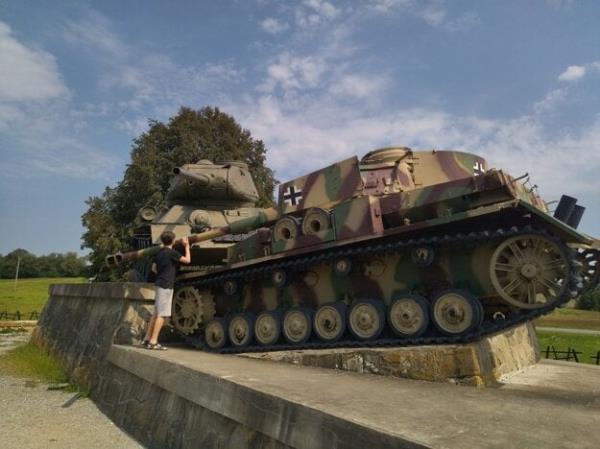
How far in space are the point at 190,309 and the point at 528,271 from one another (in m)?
5.83

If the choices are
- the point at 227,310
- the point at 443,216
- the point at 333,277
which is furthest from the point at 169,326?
the point at 443,216

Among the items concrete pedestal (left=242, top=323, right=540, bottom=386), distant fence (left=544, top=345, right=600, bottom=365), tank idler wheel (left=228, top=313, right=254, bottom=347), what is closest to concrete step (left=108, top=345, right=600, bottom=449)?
concrete pedestal (left=242, top=323, right=540, bottom=386)

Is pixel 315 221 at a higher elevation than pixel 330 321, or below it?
higher

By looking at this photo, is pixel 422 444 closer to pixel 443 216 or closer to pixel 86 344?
pixel 443 216

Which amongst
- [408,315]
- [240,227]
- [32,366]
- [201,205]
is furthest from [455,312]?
[32,366]

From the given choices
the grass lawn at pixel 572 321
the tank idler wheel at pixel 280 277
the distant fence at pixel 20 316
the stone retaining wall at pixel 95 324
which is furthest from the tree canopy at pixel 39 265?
the tank idler wheel at pixel 280 277

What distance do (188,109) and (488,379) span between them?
99.9 ft

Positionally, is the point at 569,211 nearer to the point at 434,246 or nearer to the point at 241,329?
the point at 434,246

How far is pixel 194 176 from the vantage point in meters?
11.7

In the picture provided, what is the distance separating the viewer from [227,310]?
29.7ft

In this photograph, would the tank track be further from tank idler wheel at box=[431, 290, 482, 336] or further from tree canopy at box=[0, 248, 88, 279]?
tree canopy at box=[0, 248, 88, 279]

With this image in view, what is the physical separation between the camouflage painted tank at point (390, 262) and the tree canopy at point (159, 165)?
62.1 ft

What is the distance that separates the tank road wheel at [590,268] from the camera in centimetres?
660

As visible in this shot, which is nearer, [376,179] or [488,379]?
[488,379]
